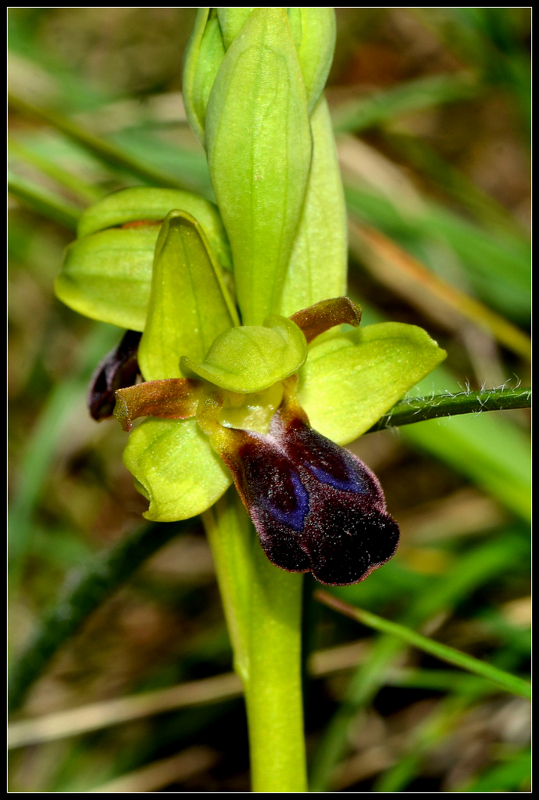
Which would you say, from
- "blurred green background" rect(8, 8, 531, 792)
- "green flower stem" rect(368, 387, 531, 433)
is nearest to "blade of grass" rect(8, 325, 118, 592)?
"blurred green background" rect(8, 8, 531, 792)

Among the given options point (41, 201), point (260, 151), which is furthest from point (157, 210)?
point (41, 201)

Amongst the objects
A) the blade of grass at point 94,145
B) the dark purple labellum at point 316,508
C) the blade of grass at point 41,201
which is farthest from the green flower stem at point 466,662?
the blade of grass at point 94,145

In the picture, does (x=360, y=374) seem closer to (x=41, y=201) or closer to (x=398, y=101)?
(x=41, y=201)

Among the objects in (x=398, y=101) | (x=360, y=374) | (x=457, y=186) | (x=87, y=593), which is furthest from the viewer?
(x=457, y=186)

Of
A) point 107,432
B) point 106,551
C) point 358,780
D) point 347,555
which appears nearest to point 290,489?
point 347,555

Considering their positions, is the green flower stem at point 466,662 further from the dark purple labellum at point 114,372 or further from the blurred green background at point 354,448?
the dark purple labellum at point 114,372

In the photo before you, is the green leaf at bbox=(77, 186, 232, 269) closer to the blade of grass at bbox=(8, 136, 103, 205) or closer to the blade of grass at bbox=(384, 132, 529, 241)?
the blade of grass at bbox=(8, 136, 103, 205)

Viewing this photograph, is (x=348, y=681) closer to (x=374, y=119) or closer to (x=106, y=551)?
(x=106, y=551)
